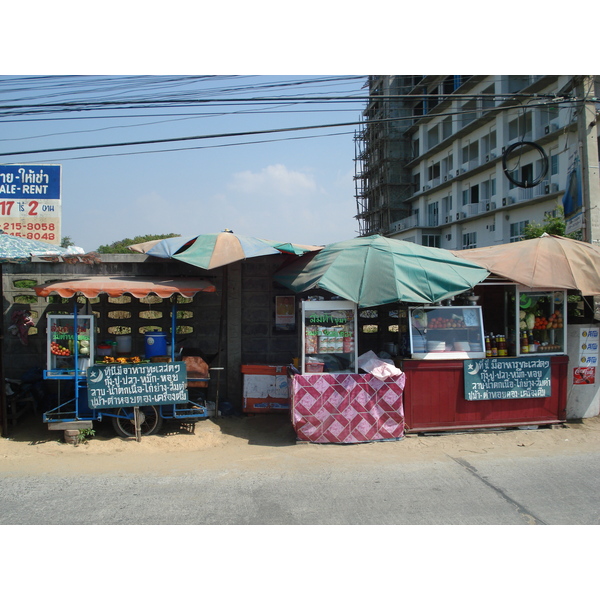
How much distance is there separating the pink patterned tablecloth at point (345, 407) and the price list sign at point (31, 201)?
737 cm

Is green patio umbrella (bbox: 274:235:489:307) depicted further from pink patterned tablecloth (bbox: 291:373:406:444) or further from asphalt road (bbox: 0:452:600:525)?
asphalt road (bbox: 0:452:600:525)

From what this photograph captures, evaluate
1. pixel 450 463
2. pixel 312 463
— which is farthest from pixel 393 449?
pixel 312 463

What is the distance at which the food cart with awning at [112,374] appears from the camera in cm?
714

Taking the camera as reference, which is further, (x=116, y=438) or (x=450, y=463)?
(x=116, y=438)

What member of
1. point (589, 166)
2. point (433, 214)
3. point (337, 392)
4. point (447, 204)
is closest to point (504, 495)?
point (337, 392)

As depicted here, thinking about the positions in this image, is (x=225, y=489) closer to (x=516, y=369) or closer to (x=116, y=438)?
(x=116, y=438)

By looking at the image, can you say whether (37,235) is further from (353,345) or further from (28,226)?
(353,345)

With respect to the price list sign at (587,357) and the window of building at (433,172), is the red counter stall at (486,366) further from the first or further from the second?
the window of building at (433,172)

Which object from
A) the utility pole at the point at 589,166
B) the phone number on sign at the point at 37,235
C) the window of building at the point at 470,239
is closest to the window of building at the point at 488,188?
the window of building at the point at 470,239

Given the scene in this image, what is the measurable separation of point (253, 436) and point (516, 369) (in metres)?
4.32

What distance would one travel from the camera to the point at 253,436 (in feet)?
25.3

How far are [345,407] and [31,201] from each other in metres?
8.48
